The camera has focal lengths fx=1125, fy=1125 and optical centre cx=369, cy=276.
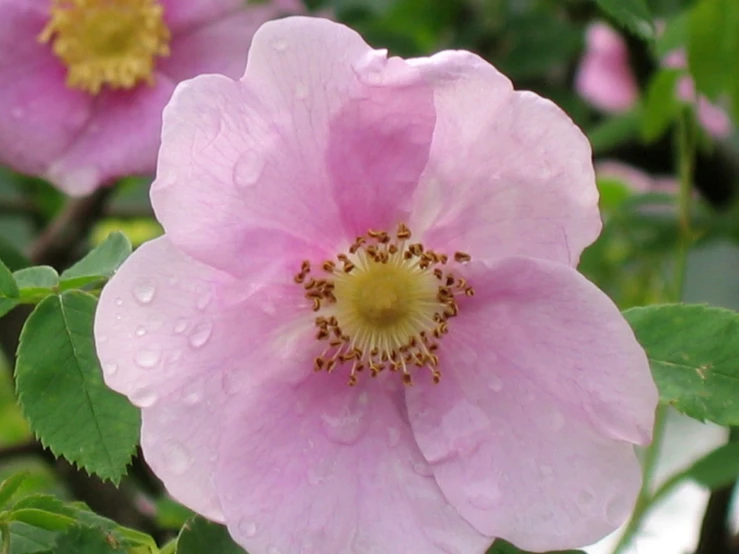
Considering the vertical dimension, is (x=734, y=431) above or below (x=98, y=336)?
below

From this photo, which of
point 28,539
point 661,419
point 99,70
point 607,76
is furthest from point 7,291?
point 607,76

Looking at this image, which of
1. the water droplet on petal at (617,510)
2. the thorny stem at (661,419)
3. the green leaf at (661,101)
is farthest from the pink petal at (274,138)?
the green leaf at (661,101)

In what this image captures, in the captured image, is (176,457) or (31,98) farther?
(31,98)

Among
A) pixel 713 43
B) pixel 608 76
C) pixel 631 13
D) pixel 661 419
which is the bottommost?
pixel 608 76

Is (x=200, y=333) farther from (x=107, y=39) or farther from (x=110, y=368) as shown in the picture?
(x=107, y=39)

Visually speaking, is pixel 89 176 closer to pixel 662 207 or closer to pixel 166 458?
pixel 166 458

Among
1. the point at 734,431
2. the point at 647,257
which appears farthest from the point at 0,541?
the point at 647,257

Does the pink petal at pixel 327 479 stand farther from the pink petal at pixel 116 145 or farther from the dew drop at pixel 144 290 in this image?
the pink petal at pixel 116 145

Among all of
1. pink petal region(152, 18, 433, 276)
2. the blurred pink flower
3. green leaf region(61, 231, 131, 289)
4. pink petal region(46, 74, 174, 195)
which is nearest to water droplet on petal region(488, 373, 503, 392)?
pink petal region(152, 18, 433, 276)
